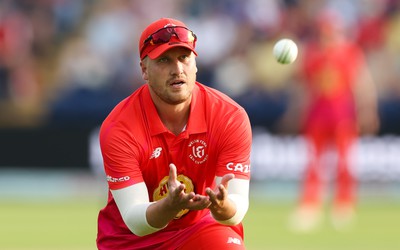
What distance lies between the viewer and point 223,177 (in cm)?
540

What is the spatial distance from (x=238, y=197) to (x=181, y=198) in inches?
27.6

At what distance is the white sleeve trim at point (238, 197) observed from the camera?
18.9 ft

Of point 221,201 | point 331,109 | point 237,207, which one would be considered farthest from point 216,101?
point 331,109

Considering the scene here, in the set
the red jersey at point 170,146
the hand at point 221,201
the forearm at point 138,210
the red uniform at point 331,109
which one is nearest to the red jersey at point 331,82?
the red uniform at point 331,109

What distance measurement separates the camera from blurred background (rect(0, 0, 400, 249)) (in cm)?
1578

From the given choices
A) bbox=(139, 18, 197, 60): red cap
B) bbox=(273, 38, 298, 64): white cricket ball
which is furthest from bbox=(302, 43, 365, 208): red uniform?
bbox=(139, 18, 197, 60): red cap

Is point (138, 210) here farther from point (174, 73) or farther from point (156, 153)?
point (174, 73)

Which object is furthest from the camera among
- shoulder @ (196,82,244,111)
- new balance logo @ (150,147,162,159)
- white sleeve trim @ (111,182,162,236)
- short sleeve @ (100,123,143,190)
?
shoulder @ (196,82,244,111)

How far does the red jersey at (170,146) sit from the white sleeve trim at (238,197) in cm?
5

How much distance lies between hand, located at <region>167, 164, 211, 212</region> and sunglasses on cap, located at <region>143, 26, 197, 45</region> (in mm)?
830

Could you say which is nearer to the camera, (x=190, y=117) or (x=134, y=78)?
(x=190, y=117)

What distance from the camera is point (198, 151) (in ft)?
19.6

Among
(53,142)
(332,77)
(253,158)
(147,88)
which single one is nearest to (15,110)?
(53,142)

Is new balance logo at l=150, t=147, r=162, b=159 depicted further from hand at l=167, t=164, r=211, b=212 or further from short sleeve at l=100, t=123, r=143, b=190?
hand at l=167, t=164, r=211, b=212
